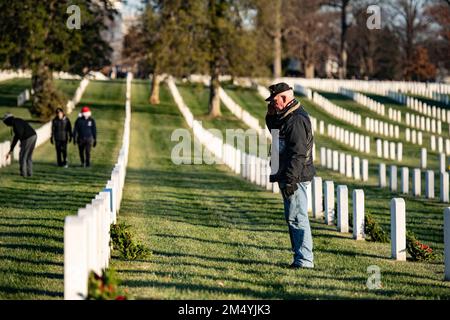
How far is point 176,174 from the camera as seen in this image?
29719mm

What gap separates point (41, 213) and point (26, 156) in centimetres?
898

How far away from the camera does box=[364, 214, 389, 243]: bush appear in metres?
15.8

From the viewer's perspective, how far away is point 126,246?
12.9 metres

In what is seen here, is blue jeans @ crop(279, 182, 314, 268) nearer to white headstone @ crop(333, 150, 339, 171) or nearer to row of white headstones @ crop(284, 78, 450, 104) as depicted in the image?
white headstone @ crop(333, 150, 339, 171)

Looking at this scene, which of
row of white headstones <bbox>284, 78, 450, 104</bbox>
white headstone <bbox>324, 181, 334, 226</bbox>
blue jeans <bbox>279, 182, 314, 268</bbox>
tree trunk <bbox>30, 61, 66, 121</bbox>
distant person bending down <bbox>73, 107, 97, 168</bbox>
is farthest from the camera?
row of white headstones <bbox>284, 78, 450, 104</bbox>

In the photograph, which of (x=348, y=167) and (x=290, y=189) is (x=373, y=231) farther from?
(x=348, y=167)

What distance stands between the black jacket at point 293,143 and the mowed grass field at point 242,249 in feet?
3.75

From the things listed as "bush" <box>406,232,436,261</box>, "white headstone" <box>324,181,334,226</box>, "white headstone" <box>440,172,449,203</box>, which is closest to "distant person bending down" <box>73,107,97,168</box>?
"white headstone" <box>440,172,449,203</box>

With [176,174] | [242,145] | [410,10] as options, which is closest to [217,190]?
[176,174]

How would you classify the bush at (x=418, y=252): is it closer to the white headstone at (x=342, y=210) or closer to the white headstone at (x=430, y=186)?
the white headstone at (x=342, y=210)

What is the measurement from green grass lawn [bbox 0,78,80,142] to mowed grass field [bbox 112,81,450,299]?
64.2 ft

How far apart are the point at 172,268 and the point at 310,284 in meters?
1.86

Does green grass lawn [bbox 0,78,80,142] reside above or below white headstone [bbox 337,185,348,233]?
above
